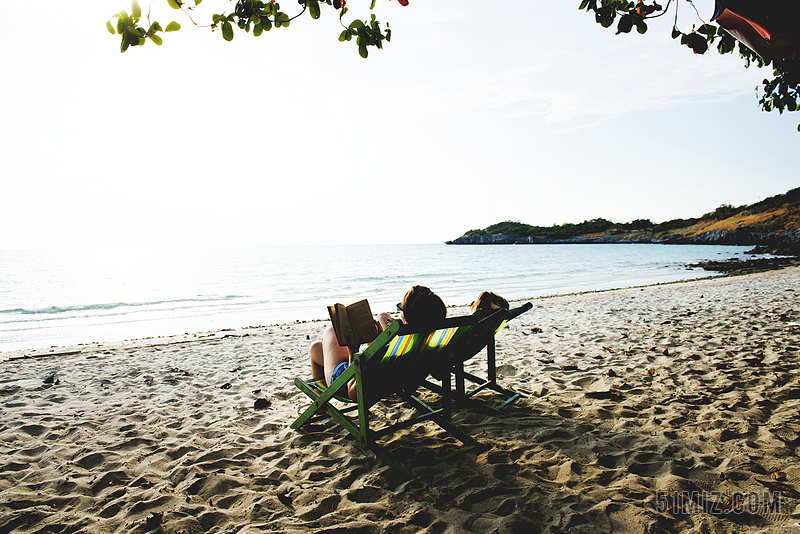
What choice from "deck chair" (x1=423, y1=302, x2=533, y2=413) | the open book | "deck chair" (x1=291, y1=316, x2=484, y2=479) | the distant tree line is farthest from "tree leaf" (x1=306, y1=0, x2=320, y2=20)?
the distant tree line

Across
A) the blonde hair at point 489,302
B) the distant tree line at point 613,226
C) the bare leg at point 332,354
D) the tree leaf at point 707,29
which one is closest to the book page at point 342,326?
the bare leg at point 332,354

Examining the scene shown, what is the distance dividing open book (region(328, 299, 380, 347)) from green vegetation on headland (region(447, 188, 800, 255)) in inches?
1792

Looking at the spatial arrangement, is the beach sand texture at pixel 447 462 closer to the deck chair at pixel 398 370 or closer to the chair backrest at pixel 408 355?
the deck chair at pixel 398 370

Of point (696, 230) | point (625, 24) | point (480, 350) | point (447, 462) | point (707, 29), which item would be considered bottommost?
point (447, 462)

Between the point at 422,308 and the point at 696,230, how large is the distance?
102 meters

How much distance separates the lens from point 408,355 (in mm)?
2637

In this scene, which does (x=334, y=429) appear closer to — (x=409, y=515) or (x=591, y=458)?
(x=409, y=515)

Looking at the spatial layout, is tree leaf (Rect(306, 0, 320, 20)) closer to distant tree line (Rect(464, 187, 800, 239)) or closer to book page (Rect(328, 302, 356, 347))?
book page (Rect(328, 302, 356, 347))

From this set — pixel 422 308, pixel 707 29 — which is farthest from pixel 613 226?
pixel 422 308

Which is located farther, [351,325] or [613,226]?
[613,226]

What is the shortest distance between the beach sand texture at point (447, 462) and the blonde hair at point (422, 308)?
936 millimetres

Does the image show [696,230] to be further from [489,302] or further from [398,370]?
[398,370]

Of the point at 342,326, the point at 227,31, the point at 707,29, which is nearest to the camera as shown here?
the point at 227,31

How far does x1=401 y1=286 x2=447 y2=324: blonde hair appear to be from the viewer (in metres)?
2.90
